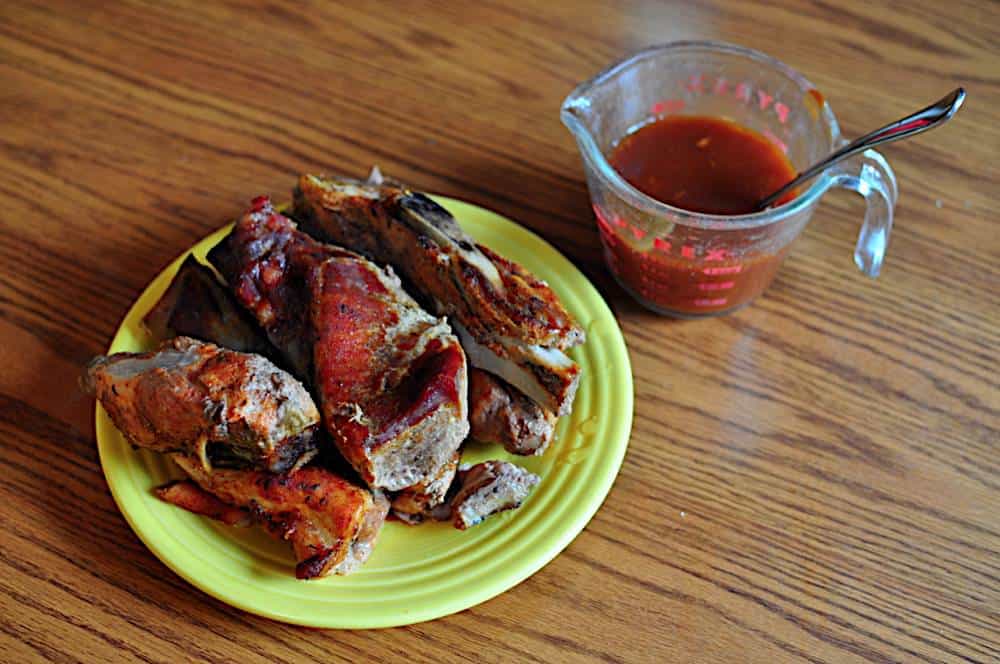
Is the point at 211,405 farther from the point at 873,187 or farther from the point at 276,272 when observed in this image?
the point at 873,187

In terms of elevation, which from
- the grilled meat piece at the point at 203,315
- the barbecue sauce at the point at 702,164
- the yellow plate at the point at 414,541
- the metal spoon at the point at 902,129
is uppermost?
the metal spoon at the point at 902,129

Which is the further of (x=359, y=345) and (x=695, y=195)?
(x=695, y=195)

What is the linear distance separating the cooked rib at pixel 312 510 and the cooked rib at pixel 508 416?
172mm

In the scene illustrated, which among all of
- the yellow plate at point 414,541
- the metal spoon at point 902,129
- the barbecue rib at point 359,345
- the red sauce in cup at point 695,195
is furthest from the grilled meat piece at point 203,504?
the metal spoon at point 902,129

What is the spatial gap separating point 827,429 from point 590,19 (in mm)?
1082

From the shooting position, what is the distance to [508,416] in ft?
4.19

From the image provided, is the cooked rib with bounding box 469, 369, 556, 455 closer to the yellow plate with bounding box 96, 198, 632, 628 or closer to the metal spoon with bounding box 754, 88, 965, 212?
the yellow plate with bounding box 96, 198, 632, 628

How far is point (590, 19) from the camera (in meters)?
2.08

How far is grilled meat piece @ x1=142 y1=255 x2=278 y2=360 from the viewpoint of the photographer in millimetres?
1329

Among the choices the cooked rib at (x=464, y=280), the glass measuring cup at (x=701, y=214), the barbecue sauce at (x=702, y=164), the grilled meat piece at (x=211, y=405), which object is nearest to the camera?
the grilled meat piece at (x=211, y=405)

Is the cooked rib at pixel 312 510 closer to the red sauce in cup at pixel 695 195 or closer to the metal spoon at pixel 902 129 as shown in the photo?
the red sauce in cup at pixel 695 195

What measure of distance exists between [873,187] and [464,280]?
63 centimetres

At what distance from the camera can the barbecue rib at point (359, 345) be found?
3.84 feet

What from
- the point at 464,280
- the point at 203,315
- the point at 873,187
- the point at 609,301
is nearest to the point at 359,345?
the point at 464,280
